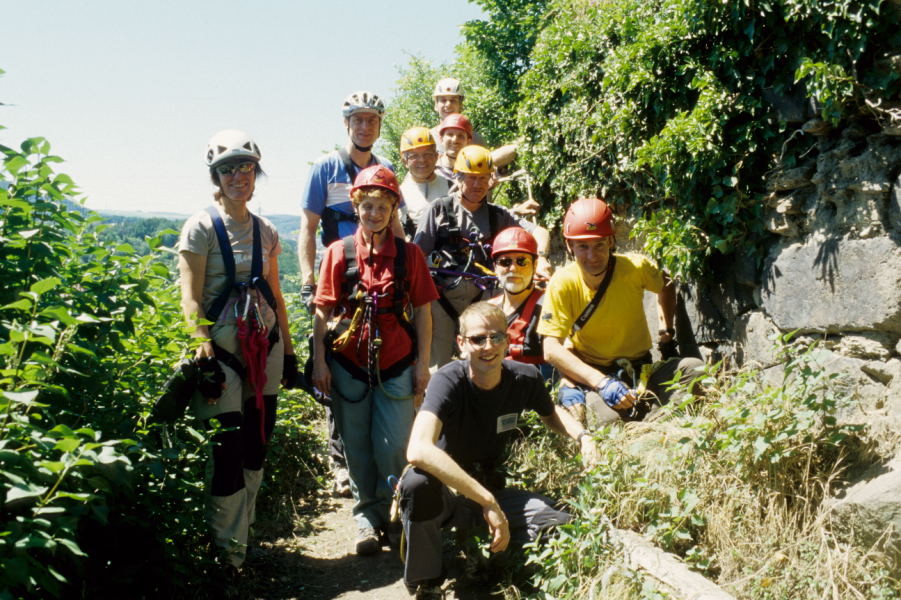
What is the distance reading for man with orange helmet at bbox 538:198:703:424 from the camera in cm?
476

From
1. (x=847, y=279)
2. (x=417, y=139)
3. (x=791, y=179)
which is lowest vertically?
(x=847, y=279)

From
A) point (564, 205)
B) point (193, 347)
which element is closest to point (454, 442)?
point (193, 347)

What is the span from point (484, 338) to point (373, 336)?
2.84 ft

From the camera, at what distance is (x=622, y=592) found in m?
3.23

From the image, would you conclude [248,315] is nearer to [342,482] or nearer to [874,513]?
[342,482]

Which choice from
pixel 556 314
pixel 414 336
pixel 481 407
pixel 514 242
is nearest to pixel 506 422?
pixel 481 407

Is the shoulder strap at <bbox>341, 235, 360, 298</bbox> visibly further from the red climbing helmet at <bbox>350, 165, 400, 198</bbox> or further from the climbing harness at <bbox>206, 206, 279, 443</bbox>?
the climbing harness at <bbox>206, 206, 279, 443</bbox>

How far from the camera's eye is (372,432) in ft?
14.7

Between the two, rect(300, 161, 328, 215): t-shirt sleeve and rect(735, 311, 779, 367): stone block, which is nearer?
rect(735, 311, 779, 367): stone block

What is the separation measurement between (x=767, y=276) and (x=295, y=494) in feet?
12.3

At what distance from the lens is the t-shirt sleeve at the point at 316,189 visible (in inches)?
204

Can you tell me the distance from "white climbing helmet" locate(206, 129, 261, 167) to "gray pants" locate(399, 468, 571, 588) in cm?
185

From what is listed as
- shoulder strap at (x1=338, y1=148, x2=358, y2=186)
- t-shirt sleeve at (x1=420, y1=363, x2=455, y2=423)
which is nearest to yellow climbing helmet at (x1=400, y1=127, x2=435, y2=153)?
shoulder strap at (x1=338, y1=148, x2=358, y2=186)

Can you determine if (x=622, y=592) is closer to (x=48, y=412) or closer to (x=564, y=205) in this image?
(x=48, y=412)
